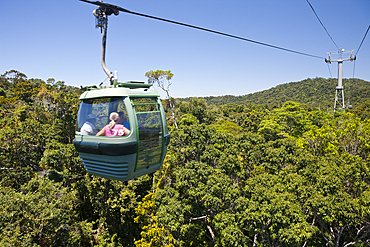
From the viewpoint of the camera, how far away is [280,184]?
11.3 metres

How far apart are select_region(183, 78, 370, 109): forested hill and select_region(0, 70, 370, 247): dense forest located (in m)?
99.2

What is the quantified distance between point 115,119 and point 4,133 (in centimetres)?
2033

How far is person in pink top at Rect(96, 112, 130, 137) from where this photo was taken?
13.0 ft

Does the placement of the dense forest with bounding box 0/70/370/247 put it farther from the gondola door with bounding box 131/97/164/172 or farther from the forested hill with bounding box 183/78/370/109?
the forested hill with bounding box 183/78/370/109

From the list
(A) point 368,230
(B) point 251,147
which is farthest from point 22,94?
(A) point 368,230

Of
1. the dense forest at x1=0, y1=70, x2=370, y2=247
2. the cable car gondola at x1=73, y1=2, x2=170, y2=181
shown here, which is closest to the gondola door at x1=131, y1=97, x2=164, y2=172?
the cable car gondola at x1=73, y1=2, x2=170, y2=181

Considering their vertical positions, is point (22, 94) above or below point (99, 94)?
above

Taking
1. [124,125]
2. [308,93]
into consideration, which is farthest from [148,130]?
[308,93]

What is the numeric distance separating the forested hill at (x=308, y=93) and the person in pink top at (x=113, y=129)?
111m

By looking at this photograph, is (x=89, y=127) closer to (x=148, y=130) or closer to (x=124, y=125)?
(x=124, y=125)

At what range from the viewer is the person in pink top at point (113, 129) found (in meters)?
3.96

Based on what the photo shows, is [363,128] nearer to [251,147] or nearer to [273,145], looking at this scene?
[273,145]

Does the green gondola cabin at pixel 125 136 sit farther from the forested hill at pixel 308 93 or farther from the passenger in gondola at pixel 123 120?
the forested hill at pixel 308 93

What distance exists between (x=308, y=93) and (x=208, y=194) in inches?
5706
